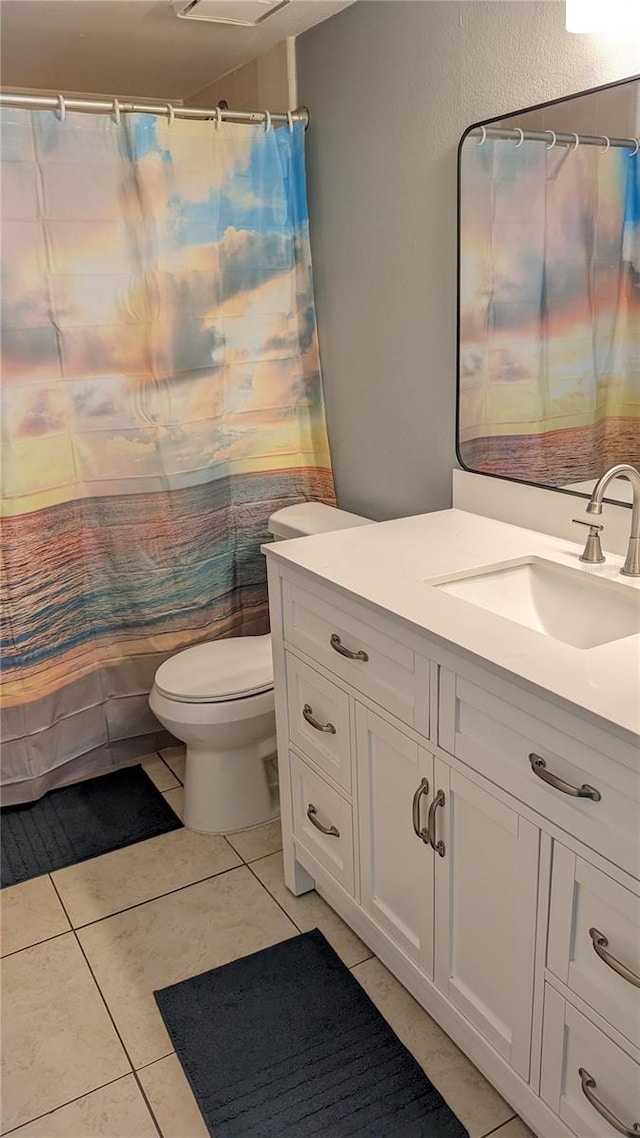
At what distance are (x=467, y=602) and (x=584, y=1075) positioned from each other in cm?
72

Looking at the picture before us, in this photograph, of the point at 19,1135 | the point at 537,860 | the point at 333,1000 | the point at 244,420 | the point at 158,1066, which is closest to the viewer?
the point at 537,860

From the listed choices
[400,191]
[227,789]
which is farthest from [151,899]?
[400,191]

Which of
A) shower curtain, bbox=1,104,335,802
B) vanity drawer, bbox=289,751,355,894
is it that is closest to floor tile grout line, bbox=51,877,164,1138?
vanity drawer, bbox=289,751,355,894

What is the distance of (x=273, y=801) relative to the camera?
2.44 m

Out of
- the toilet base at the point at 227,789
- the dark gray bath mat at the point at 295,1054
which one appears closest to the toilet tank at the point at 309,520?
the toilet base at the point at 227,789

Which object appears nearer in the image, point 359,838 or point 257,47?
point 359,838

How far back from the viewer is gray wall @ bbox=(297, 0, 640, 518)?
1825 mm

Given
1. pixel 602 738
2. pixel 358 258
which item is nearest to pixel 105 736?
pixel 358 258

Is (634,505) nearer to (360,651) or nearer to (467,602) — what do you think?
(467,602)

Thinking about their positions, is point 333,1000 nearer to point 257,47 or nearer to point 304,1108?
point 304,1108

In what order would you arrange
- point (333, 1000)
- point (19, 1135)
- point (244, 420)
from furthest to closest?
point (244, 420), point (333, 1000), point (19, 1135)

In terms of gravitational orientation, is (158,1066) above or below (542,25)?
below

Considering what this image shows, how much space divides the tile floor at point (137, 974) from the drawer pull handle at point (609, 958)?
0.55 m

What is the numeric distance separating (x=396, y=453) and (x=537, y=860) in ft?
4.51
